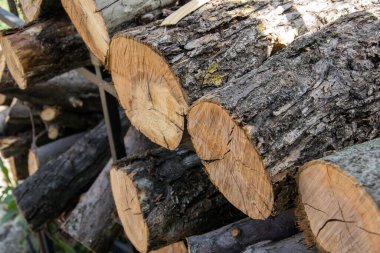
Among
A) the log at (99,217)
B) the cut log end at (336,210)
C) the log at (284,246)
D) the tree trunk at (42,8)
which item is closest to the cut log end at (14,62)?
the tree trunk at (42,8)

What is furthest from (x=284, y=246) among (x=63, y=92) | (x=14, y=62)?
(x=63, y=92)

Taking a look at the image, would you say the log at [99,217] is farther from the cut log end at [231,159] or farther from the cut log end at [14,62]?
the cut log end at [231,159]

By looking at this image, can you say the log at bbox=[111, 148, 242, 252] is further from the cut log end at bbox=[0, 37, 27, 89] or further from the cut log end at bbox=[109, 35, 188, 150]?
the cut log end at bbox=[0, 37, 27, 89]

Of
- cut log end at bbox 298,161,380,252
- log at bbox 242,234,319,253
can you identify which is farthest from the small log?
cut log end at bbox 298,161,380,252

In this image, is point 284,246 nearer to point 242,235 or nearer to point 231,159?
point 242,235

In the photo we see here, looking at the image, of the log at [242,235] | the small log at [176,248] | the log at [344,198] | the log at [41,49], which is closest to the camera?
the log at [344,198]
